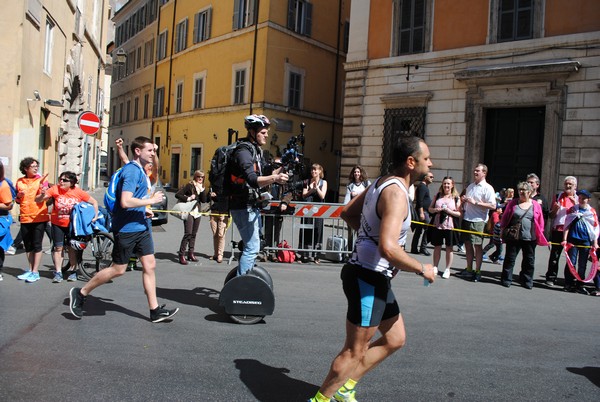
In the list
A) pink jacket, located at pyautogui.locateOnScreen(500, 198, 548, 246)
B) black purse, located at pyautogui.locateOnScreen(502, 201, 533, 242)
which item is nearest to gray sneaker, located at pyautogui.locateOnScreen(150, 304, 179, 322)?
black purse, located at pyautogui.locateOnScreen(502, 201, 533, 242)

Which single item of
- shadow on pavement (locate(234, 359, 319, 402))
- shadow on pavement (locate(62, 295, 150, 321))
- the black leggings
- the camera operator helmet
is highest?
the camera operator helmet

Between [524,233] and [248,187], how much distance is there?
5182 mm

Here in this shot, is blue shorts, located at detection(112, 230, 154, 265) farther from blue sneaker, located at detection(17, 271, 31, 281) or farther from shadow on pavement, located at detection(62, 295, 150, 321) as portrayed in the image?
blue sneaker, located at detection(17, 271, 31, 281)

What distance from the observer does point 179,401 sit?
3.74 metres

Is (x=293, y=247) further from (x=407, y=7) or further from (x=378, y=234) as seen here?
(x=407, y=7)

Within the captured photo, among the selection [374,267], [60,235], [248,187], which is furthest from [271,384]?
[60,235]

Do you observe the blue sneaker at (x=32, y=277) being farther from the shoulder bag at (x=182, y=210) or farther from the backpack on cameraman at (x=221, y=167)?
the backpack on cameraman at (x=221, y=167)

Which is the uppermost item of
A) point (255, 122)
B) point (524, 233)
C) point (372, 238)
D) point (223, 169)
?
point (255, 122)

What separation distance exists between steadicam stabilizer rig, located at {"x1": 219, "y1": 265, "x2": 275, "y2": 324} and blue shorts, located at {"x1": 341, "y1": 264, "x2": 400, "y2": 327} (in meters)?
2.40

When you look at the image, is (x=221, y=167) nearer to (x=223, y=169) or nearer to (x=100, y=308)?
(x=223, y=169)

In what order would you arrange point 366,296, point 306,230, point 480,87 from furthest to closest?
1. point 480,87
2. point 306,230
3. point 366,296

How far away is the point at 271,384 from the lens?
411 centimetres

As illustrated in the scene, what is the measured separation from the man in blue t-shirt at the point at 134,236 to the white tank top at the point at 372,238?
2629mm

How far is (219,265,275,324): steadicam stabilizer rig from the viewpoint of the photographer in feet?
18.5
